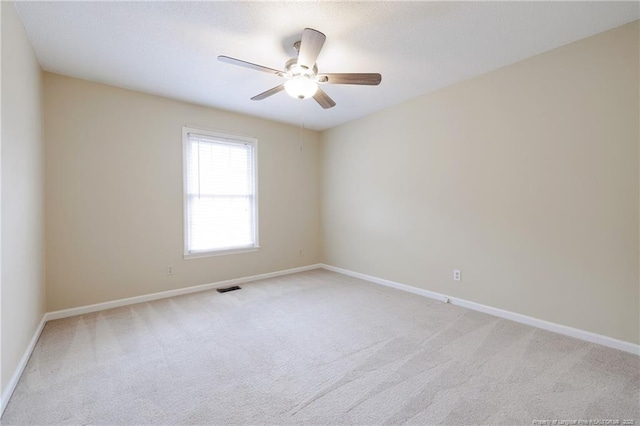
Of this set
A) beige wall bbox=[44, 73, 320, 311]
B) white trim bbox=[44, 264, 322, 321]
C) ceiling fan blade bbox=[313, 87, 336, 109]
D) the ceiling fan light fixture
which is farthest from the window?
the ceiling fan light fixture

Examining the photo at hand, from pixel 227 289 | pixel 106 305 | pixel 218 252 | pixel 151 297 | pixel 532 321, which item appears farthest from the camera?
pixel 218 252

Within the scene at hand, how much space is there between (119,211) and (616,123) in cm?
500

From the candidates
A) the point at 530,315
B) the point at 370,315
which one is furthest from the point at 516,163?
the point at 370,315

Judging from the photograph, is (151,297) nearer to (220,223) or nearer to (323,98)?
(220,223)

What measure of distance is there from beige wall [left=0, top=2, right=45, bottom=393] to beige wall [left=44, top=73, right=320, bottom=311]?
0.27 metres

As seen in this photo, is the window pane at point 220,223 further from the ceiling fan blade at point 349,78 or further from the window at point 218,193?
the ceiling fan blade at point 349,78

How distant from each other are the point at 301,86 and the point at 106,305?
3272 mm

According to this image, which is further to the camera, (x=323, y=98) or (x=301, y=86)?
(x=323, y=98)

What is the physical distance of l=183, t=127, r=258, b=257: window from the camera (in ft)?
13.1

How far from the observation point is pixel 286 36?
2.38 metres

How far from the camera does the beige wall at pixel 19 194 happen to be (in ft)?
5.98

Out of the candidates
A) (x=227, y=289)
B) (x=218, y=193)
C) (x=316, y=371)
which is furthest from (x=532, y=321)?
(x=218, y=193)

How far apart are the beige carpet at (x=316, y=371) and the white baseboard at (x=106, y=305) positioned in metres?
0.06

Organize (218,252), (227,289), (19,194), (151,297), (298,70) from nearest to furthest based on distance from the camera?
1. (19,194)
2. (298,70)
3. (151,297)
4. (227,289)
5. (218,252)
